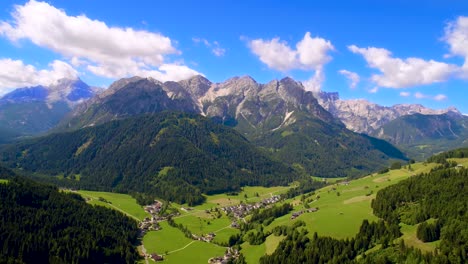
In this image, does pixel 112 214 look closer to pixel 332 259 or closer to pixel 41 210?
pixel 41 210

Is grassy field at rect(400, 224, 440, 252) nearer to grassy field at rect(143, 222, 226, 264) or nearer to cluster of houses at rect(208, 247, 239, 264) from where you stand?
cluster of houses at rect(208, 247, 239, 264)

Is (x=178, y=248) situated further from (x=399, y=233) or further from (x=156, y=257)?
(x=399, y=233)

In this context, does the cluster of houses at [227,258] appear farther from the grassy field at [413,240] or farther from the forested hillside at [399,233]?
the grassy field at [413,240]

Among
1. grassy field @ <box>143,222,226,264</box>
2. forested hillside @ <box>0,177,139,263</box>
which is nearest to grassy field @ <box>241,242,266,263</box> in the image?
grassy field @ <box>143,222,226,264</box>

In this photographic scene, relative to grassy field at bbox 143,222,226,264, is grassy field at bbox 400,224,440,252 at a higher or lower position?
higher

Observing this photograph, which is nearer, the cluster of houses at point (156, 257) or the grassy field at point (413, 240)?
the grassy field at point (413, 240)

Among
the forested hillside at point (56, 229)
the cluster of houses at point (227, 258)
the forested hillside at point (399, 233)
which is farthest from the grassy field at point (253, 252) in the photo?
the forested hillside at point (56, 229)

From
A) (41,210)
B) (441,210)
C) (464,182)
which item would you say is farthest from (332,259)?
(41,210)
